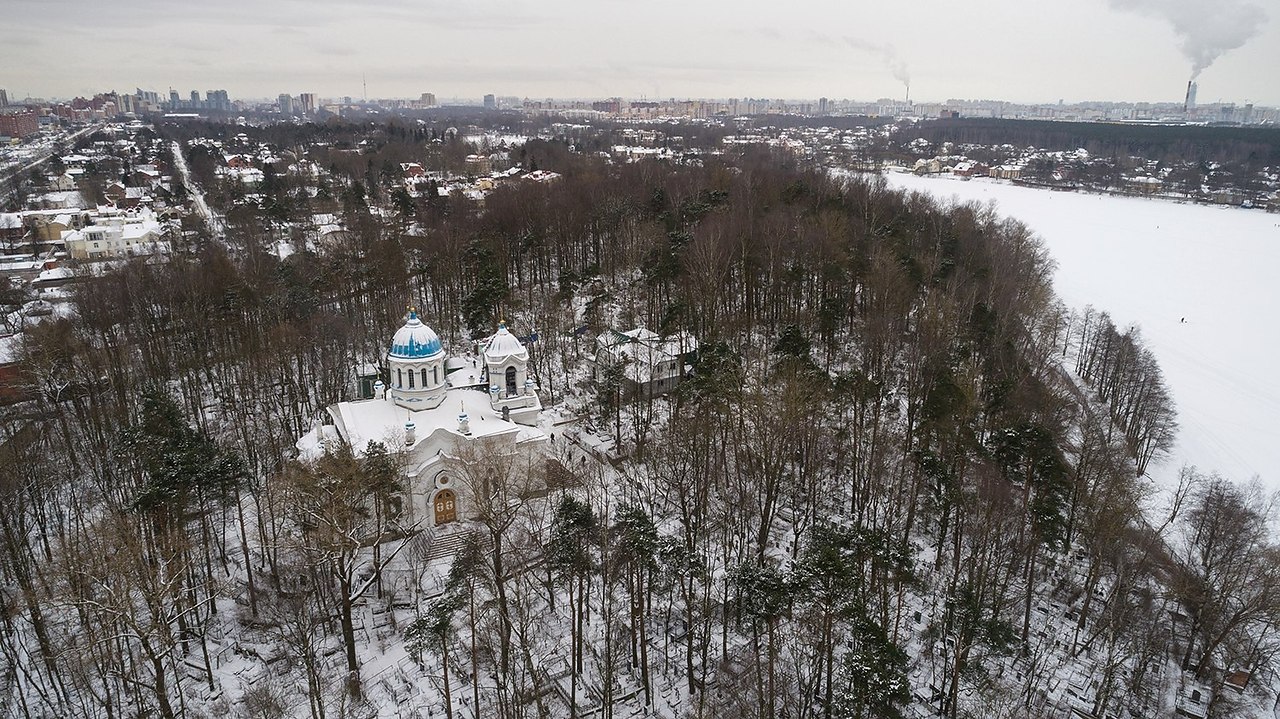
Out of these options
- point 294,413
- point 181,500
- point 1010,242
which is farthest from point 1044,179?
point 181,500

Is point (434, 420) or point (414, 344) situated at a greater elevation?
point (414, 344)

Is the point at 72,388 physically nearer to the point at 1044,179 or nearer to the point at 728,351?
the point at 728,351

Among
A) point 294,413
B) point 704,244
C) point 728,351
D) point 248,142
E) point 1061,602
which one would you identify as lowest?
point 1061,602

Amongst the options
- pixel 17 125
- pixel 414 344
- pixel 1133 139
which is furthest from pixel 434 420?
pixel 17 125

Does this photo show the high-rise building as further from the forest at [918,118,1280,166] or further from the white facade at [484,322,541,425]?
the forest at [918,118,1280,166]

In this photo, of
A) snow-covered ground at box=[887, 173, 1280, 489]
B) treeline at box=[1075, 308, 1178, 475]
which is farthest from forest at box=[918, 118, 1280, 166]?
treeline at box=[1075, 308, 1178, 475]

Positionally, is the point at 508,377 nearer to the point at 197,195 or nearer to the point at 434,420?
the point at 434,420
